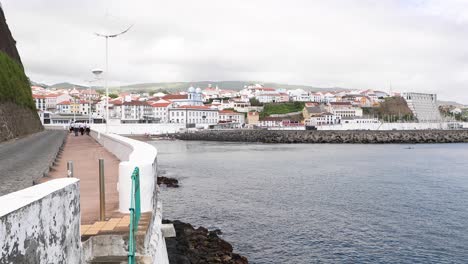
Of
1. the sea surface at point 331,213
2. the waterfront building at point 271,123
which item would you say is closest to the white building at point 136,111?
the waterfront building at point 271,123

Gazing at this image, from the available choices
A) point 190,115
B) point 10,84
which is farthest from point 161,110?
point 10,84

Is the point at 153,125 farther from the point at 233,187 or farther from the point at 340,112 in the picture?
the point at 233,187

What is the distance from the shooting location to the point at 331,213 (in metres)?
21.8

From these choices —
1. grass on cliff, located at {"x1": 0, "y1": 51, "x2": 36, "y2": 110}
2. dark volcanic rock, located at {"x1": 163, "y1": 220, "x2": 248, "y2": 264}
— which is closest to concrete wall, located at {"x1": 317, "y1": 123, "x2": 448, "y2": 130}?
grass on cliff, located at {"x1": 0, "y1": 51, "x2": 36, "y2": 110}

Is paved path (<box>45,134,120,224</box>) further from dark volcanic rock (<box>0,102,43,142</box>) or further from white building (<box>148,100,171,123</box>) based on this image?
white building (<box>148,100,171,123</box>)

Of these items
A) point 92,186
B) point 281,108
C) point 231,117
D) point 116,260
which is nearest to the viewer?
point 116,260

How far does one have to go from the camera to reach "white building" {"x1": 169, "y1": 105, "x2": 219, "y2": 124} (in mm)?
147000

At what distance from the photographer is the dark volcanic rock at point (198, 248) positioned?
42.0ft

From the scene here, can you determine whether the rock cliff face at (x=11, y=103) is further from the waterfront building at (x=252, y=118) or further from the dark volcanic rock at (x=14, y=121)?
the waterfront building at (x=252, y=118)

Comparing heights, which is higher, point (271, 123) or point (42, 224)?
point (271, 123)

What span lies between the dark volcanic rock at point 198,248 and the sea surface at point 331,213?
0.94m

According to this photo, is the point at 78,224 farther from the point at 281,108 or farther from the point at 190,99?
the point at 281,108

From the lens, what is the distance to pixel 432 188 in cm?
2978

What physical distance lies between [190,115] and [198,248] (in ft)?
439
